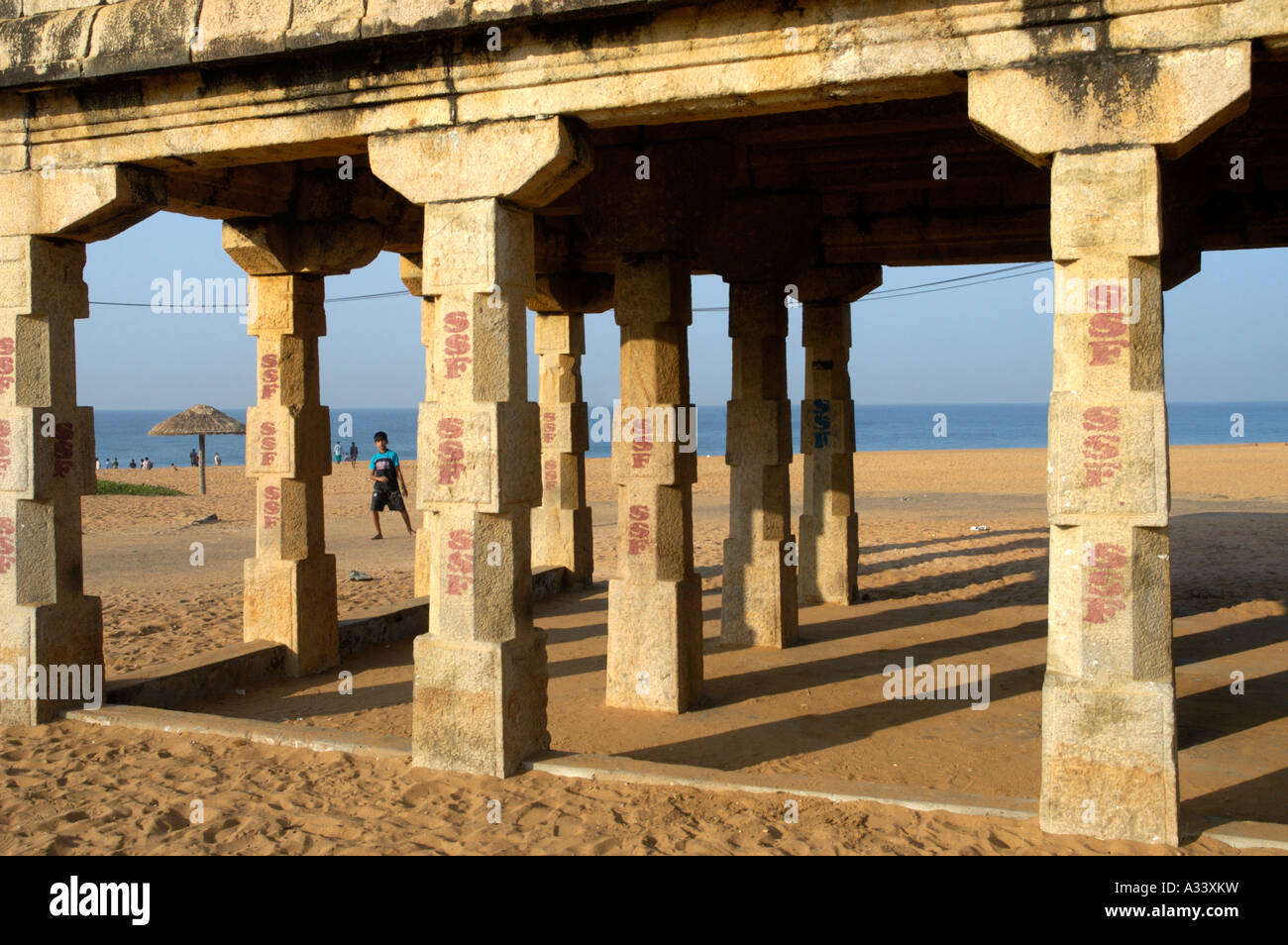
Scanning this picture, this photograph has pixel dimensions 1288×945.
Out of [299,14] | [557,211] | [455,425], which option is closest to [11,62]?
[299,14]

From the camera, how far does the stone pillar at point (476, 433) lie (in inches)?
239

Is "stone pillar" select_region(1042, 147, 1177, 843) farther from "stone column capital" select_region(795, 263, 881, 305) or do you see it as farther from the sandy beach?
"stone column capital" select_region(795, 263, 881, 305)

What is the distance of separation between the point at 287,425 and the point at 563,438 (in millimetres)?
5403

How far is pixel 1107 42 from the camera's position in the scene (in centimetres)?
498

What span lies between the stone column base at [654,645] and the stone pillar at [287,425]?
322 cm

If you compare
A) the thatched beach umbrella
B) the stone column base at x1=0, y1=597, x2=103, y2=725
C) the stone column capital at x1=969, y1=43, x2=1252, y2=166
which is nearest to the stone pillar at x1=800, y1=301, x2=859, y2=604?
the stone column capital at x1=969, y1=43, x2=1252, y2=166

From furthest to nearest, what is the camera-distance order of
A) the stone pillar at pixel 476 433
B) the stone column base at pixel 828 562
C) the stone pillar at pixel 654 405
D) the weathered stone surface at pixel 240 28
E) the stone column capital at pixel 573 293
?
the stone column capital at pixel 573 293, the stone column base at pixel 828 562, the stone pillar at pixel 654 405, the weathered stone surface at pixel 240 28, the stone pillar at pixel 476 433

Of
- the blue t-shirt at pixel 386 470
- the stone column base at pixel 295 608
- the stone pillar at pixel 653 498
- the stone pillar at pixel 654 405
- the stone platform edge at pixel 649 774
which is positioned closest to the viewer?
the stone platform edge at pixel 649 774

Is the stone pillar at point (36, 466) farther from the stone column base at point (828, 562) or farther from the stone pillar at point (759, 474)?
the stone column base at point (828, 562)

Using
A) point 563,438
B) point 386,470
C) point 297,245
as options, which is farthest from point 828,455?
point 386,470

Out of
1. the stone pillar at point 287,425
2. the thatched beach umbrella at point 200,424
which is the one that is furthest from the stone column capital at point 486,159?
the thatched beach umbrella at point 200,424

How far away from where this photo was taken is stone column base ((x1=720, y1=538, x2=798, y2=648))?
10578mm
